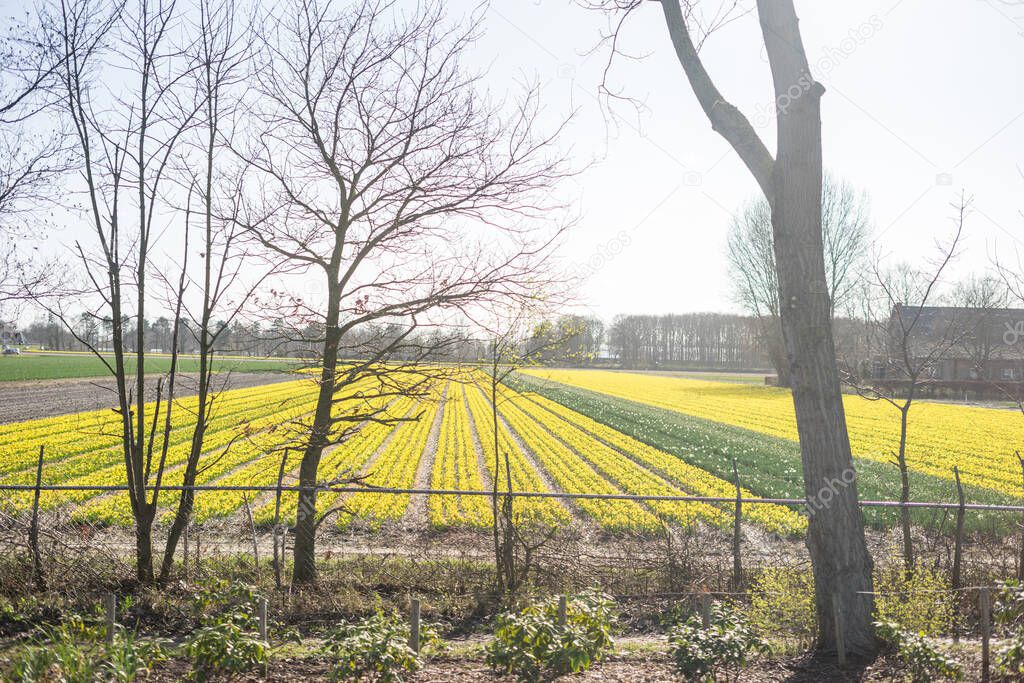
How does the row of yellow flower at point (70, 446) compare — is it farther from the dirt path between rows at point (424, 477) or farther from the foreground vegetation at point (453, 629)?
the foreground vegetation at point (453, 629)

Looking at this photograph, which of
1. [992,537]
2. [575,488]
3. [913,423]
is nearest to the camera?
[992,537]

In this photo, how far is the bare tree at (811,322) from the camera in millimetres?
6160

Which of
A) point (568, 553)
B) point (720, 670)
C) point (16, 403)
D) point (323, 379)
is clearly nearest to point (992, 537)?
→ point (568, 553)

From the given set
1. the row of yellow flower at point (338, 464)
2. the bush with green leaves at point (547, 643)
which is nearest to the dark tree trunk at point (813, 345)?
the bush with green leaves at point (547, 643)

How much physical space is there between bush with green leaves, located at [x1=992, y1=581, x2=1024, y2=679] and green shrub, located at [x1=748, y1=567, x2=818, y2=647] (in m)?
1.55

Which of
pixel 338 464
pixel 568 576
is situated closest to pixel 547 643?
pixel 568 576

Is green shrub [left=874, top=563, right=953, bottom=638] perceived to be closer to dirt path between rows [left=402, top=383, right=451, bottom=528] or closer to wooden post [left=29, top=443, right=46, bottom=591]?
dirt path between rows [left=402, top=383, right=451, bottom=528]

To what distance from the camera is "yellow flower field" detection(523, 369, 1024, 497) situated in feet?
→ 73.7

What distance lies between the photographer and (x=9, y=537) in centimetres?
847

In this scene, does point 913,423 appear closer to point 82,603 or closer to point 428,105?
point 428,105

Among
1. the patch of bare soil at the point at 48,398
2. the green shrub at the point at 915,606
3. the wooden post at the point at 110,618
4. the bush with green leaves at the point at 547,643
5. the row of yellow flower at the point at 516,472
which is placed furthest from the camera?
the patch of bare soil at the point at 48,398

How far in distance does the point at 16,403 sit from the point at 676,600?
3275cm

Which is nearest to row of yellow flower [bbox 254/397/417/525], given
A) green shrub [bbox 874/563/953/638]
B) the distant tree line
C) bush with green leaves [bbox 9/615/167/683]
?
bush with green leaves [bbox 9/615/167/683]

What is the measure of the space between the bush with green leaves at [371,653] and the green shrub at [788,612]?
3493mm
